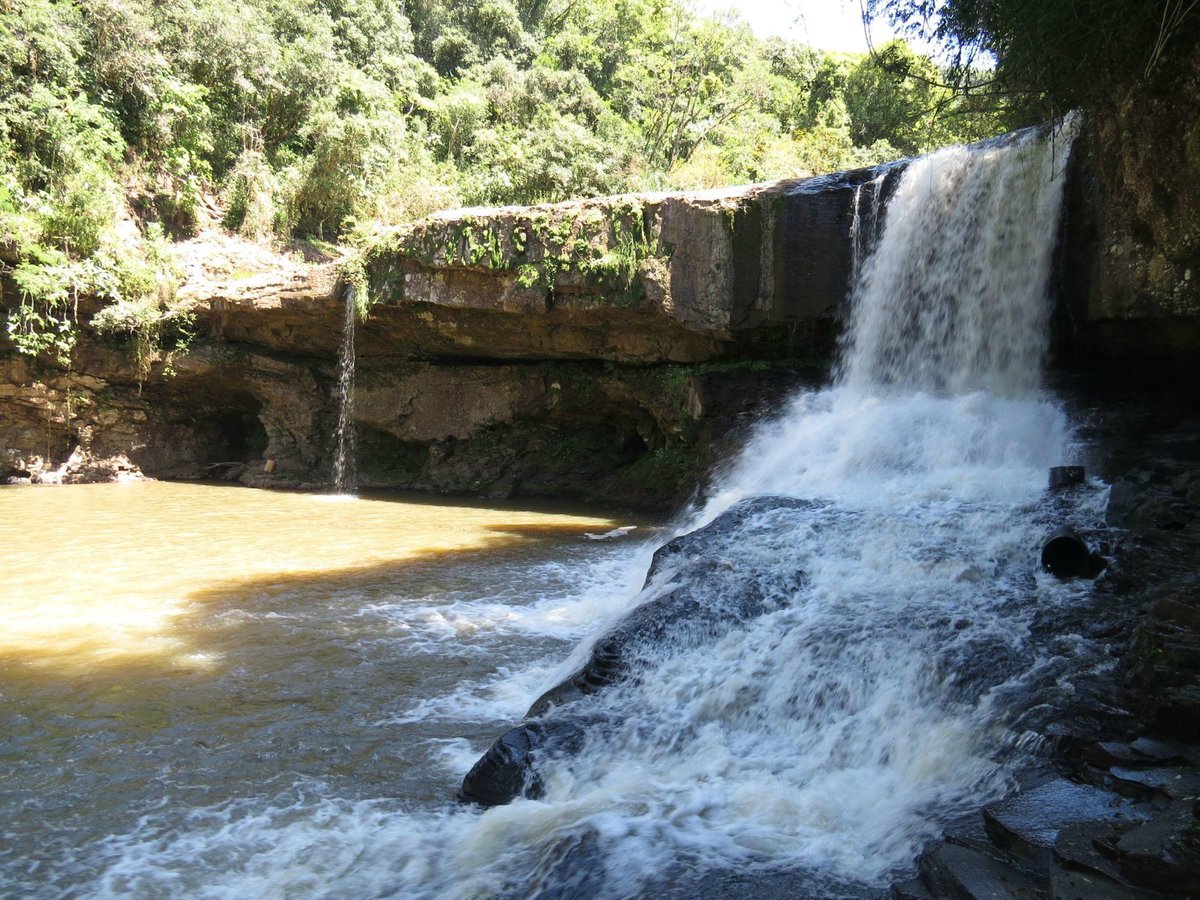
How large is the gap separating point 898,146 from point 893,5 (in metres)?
19.9

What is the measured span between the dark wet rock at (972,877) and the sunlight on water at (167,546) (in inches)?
190

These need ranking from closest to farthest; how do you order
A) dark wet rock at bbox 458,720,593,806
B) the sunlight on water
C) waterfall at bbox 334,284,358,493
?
1. dark wet rock at bbox 458,720,593,806
2. the sunlight on water
3. waterfall at bbox 334,284,358,493

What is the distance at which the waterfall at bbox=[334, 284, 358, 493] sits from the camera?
→ 14984 mm

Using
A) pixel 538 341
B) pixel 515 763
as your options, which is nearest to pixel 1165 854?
pixel 515 763

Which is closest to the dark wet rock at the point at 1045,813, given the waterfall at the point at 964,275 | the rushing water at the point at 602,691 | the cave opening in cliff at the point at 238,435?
the rushing water at the point at 602,691

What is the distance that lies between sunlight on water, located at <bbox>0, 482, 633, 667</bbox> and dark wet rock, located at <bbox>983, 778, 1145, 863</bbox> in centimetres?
498

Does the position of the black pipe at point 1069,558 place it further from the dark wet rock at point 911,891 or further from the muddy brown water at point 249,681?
the muddy brown water at point 249,681

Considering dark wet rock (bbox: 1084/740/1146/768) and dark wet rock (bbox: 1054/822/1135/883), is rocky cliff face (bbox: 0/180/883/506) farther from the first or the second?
dark wet rock (bbox: 1054/822/1135/883)

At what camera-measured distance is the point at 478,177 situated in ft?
63.1

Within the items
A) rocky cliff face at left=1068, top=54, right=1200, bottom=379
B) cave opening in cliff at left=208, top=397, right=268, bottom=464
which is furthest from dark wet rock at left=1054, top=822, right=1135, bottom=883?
cave opening in cliff at left=208, top=397, right=268, bottom=464

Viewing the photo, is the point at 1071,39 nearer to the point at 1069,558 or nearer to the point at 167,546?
the point at 1069,558

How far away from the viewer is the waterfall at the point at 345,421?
15.0 m

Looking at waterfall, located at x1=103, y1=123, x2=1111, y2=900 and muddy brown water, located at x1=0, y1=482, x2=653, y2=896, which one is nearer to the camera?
waterfall, located at x1=103, y1=123, x2=1111, y2=900

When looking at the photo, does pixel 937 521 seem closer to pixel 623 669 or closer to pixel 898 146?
pixel 623 669
